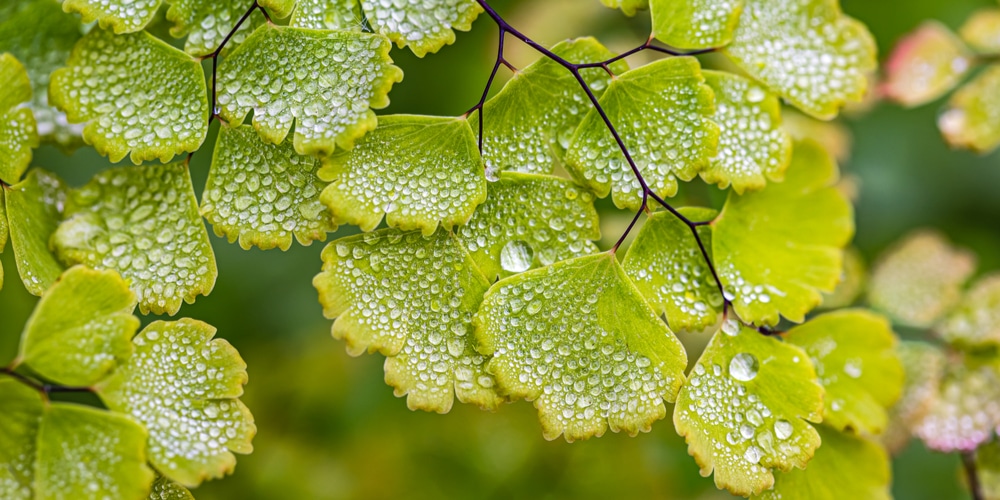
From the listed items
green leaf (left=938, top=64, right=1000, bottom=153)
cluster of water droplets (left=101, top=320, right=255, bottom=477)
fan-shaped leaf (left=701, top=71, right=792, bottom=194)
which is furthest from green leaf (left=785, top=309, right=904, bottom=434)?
cluster of water droplets (left=101, top=320, right=255, bottom=477)

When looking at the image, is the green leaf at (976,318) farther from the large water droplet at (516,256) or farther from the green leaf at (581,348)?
the large water droplet at (516,256)

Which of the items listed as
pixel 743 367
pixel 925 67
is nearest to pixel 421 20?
pixel 743 367

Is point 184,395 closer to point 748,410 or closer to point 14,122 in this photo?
point 14,122

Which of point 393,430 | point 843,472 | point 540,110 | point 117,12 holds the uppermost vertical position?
point 117,12

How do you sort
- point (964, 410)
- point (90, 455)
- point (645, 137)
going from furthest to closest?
point (964, 410) → point (645, 137) → point (90, 455)

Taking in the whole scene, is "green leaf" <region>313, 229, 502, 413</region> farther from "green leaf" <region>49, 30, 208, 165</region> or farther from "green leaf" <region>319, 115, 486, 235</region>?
"green leaf" <region>49, 30, 208, 165</region>
